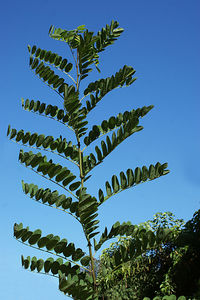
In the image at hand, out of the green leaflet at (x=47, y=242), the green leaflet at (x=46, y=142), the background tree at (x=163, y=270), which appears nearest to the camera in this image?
the green leaflet at (x=47, y=242)

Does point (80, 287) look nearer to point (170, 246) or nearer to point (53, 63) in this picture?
point (53, 63)

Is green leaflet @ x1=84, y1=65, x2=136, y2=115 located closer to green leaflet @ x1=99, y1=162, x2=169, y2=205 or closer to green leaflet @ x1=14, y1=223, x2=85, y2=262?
green leaflet @ x1=99, y1=162, x2=169, y2=205

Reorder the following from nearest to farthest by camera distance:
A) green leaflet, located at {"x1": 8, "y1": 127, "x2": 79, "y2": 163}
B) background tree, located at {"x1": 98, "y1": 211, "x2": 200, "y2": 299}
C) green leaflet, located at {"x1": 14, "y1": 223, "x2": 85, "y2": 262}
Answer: green leaflet, located at {"x1": 14, "y1": 223, "x2": 85, "y2": 262} < green leaflet, located at {"x1": 8, "y1": 127, "x2": 79, "y2": 163} < background tree, located at {"x1": 98, "y1": 211, "x2": 200, "y2": 299}

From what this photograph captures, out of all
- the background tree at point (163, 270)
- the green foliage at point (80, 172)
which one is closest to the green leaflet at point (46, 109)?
the green foliage at point (80, 172)

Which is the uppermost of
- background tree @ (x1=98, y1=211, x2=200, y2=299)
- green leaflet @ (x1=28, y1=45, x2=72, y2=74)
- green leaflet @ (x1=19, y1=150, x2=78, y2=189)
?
green leaflet @ (x1=28, y1=45, x2=72, y2=74)

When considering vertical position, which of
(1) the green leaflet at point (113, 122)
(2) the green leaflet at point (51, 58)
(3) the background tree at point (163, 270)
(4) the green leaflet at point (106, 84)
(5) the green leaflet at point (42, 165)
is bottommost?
(3) the background tree at point (163, 270)

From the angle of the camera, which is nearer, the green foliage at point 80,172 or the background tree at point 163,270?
the green foliage at point 80,172

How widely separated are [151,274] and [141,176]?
13.3ft

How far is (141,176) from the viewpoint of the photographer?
10.2 feet

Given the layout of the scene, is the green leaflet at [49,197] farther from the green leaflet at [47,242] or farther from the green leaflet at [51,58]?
the green leaflet at [51,58]

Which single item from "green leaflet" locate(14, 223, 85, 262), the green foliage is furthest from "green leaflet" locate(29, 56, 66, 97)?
"green leaflet" locate(14, 223, 85, 262)

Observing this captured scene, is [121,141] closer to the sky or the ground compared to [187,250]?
closer to the sky

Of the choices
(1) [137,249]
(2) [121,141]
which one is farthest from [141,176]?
(1) [137,249]

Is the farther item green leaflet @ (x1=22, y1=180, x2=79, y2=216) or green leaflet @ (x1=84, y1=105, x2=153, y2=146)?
green leaflet @ (x1=84, y1=105, x2=153, y2=146)
